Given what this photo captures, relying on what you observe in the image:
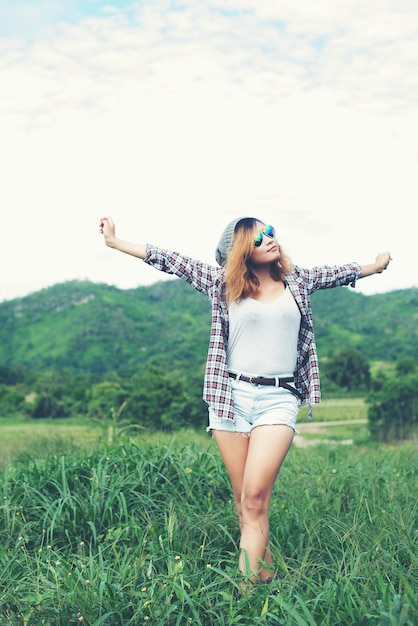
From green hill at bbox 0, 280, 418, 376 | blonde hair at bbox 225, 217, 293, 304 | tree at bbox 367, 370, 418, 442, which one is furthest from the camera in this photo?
green hill at bbox 0, 280, 418, 376

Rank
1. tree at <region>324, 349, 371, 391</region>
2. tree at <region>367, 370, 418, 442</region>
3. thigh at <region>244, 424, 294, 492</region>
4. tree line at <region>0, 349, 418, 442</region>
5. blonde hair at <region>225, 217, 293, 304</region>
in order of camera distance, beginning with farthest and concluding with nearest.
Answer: tree at <region>324, 349, 371, 391</region> < tree at <region>367, 370, 418, 442</region> < tree line at <region>0, 349, 418, 442</region> < blonde hair at <region>225, 217, 293, 304</region> < thigh at <region>244, 424, 294, 492</region>

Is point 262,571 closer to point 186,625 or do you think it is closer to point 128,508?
point 186,625

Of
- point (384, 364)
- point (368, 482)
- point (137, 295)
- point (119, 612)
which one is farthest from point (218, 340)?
point (137, 295)

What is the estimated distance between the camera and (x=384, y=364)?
33.2 meters

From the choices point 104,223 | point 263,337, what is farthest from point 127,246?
point 263,337

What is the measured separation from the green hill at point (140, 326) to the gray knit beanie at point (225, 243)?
2741cm

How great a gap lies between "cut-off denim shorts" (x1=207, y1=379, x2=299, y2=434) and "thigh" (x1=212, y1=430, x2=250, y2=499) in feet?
0.10

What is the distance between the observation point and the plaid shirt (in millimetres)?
3369

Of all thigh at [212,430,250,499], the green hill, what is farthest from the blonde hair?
the green hill

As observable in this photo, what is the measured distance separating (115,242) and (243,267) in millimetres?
771

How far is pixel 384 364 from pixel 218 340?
30862mm

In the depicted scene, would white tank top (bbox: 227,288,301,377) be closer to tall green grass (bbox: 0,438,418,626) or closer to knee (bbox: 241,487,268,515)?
→ knee (bbox: 241,487,268,515)

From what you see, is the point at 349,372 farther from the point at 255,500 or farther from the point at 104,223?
the point at 255,500

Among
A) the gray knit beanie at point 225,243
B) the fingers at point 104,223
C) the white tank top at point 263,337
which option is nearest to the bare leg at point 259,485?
the white tank top at point 263,337
